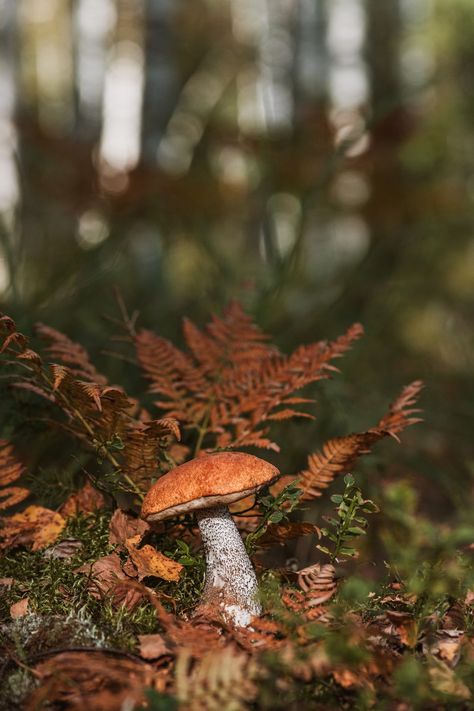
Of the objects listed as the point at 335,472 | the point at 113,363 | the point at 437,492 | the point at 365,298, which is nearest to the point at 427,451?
the point at 437,492

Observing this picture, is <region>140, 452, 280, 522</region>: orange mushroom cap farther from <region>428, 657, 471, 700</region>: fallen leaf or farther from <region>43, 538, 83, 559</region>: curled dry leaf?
<region>428, 657, 471, 700</region>: fallen leaf

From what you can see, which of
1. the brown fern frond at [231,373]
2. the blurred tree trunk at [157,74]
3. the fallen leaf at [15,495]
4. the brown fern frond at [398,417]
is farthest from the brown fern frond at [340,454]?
the blurred tree trunk at [157,74]

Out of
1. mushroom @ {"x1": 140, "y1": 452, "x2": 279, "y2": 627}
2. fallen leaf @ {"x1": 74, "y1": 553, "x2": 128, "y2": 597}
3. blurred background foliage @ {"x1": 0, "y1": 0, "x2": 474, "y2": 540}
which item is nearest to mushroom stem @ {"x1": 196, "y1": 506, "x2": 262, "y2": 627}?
mushroom @ {"x1": 140, "y1": 452, "x2": 279, "y2": 627}

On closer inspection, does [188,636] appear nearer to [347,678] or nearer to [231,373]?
[347,678]

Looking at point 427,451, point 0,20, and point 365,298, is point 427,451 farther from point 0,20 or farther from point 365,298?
point 0,20

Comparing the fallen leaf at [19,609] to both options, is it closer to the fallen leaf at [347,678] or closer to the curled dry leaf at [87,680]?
the curled dry leaf at [87,680]

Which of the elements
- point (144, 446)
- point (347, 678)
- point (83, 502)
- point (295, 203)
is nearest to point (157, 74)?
point (295, 203)
